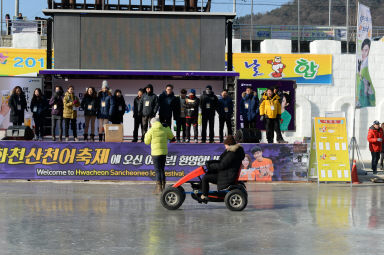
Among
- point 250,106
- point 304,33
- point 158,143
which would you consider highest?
point 304,33

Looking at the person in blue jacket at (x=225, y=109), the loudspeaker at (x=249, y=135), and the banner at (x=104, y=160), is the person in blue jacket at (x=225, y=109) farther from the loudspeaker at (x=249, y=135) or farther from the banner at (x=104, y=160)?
the banner at (x=104, y=160)

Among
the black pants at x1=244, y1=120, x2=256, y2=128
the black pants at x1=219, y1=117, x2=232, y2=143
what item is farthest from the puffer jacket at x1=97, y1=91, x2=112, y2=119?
the black pants at x1=244, y1=120, x2=256, y2=128

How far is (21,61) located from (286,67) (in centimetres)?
1318

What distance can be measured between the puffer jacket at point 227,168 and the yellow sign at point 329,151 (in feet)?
23.8

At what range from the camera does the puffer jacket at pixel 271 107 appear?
70.9 ft

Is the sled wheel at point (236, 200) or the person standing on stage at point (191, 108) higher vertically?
the person standing on stage at point (191, 108)

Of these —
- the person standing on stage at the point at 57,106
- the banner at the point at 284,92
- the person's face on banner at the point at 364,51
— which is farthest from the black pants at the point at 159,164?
the person's face on banner at the point at 364,51

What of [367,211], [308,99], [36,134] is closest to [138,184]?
[36,134]

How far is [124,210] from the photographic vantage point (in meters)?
13.2

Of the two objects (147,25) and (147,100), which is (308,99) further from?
(147,100)

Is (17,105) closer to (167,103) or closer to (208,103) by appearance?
(167,103)

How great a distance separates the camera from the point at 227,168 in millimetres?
13211

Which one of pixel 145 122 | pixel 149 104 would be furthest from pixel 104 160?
pixel 149 104

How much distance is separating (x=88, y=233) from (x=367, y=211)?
604 centimetres
